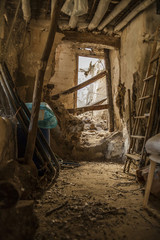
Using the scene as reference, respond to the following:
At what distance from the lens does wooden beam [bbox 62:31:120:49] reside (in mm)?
4570

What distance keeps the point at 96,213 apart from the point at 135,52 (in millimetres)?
3717

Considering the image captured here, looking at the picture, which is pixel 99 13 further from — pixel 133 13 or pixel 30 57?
pixel 30 57

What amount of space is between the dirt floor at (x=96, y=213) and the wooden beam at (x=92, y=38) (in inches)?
151

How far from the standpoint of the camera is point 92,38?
4.68m

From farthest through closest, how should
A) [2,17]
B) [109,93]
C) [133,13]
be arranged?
[109,93] < [133,13] < [2,17]

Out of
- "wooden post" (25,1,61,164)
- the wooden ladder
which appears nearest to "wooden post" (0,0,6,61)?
"wooden post" (25,1,61,164)

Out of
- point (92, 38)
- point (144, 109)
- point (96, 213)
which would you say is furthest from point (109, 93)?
point (96, 213)

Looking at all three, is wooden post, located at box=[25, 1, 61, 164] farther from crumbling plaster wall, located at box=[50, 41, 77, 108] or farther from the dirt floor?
crumbling plaster wall, located at box=[50, 41, 77, 108]

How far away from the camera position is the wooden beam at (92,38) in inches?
180

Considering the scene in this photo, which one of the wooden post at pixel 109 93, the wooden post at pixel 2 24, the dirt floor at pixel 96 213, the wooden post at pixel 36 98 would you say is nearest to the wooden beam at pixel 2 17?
the wooden post at pixel 2 24

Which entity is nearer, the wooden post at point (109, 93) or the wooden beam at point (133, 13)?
the wooden beam at point (133, 13)

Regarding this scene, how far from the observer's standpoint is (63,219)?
1526 millimetres

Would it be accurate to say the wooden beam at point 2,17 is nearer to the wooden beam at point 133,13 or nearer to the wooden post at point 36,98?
the wooden post at point 36,98

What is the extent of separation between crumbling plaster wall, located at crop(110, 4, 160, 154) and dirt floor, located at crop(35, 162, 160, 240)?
231cm
